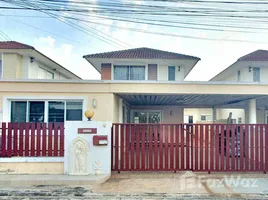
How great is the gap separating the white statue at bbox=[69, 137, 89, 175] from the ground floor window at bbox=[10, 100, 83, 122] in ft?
7.15

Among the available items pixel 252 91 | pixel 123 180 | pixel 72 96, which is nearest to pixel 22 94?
pixel 72 96

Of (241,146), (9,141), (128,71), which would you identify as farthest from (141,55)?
(9,141)

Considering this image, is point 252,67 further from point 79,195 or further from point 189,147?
point 79,195

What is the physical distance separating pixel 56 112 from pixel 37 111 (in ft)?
2.46

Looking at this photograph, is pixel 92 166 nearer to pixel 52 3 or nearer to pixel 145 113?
pixel 52 3

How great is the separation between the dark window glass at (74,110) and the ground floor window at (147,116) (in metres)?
9.14

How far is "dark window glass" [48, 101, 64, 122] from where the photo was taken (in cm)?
912

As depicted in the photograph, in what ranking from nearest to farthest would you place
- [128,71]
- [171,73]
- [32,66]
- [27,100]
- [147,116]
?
1. [27,100]
2. [32,66]
3. [128,71]
4. [171,73]
5. [147,116]

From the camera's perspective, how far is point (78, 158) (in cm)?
715

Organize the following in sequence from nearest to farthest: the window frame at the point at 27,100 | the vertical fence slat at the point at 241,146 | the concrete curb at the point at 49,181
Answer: the concrete curb at the point at 49,181
the vertical fence slat at the point at 241,146
the window frame at the point at 27,100

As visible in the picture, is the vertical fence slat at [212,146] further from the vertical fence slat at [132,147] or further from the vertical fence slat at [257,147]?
the vertical fence slat at [132,147]

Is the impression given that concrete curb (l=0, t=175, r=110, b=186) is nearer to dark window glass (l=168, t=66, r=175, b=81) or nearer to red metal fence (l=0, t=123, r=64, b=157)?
red metal fence (l=0, t=123, r=64, b=157)

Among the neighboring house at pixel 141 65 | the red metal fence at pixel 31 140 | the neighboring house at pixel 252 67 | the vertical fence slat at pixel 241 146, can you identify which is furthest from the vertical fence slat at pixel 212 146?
the neighboring house at pixel 252 67

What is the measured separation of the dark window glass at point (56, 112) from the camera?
912 centimetres
